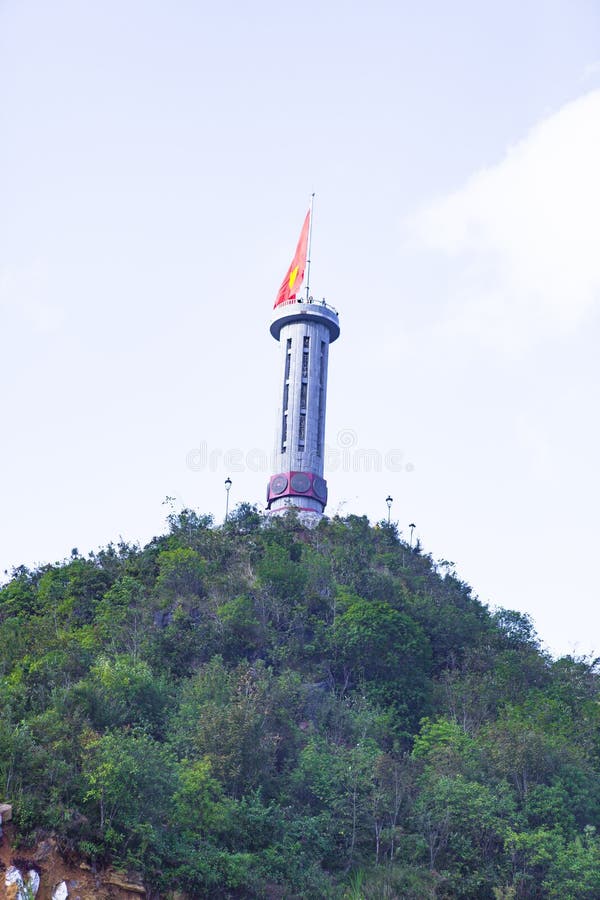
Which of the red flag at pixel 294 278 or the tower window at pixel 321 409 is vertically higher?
the red flag at pixel 294 278

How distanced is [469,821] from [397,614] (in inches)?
468

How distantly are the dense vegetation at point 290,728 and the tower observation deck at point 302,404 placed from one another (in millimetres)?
7073

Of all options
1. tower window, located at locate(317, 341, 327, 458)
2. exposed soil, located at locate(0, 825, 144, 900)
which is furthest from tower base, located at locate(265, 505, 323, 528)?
exposed soil, located at locate(0, 825, 144, 900)

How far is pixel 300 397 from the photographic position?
193 ft

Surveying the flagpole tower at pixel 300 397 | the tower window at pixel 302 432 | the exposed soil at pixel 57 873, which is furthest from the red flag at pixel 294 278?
the exposed soil at pixel 57 873

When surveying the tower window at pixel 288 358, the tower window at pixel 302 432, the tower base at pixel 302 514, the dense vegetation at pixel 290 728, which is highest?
the tower window at pixel 288 358

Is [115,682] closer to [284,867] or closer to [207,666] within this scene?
[207,666]

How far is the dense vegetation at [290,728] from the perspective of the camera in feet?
96.7

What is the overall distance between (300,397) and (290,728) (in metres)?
25.5

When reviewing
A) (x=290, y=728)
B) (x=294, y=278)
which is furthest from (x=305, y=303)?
(x=290, y=728)

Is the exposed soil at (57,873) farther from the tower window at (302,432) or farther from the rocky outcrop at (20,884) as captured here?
the tower window at (302,432)

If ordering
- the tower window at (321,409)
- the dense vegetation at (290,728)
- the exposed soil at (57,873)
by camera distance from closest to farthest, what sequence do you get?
the exposed soil at (57,873) < the dense vegetation at (290,728) < the tower window at (321,409)

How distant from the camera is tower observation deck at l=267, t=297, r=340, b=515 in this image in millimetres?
57094

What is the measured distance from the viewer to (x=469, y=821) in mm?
32500
